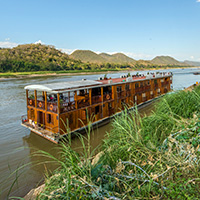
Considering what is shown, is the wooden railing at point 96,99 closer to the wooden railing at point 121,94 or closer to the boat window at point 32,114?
the wooden railing at point 121,94

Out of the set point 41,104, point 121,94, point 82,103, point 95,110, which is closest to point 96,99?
point 95,110

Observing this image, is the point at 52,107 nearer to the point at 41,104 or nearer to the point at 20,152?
A: the point at 41,104

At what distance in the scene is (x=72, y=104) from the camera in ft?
42.9

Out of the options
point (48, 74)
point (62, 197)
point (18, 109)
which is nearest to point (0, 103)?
point (18, 109)

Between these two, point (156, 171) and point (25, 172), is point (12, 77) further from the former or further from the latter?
point (156, 171)

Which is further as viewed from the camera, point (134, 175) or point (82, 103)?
point (82, 103)

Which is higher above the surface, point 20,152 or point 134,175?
point 134,175

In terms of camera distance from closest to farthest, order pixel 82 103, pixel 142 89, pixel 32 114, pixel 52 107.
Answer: pixel 52 107
pixel 82 103
pixel 32 114
pixel 142 89

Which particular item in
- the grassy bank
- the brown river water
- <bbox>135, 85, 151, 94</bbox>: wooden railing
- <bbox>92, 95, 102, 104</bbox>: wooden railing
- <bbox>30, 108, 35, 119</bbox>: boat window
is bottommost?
the brown river water

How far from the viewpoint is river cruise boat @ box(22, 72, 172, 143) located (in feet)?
39.7

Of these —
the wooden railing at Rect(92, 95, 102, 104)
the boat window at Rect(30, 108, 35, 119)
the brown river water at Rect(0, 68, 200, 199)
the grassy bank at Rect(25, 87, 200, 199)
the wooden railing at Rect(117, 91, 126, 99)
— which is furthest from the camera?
the wooden railing at Rect(117, 91, 126, 99)

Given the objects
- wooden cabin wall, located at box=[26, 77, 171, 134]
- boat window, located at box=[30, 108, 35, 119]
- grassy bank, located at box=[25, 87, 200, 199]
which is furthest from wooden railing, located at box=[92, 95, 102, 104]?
grassy bank, located at box=[25, 87, 200, 199]

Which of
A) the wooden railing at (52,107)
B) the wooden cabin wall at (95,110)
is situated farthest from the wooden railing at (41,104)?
the wooden railing at (52,107)

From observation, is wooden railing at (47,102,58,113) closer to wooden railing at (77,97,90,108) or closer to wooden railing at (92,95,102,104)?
wooden railing at (77,97,90,108)
